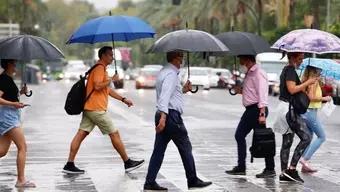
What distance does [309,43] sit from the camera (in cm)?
1109

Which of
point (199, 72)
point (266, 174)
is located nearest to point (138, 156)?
point (266, 174)

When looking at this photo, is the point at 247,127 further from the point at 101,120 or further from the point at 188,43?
the point at 101,120

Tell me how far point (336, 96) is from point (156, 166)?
2463 cm

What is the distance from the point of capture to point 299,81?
11156 millimetres

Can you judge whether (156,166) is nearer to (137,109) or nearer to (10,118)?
(10,118)

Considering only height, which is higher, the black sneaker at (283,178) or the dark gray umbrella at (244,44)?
the dark gray umbrella at (244,44)

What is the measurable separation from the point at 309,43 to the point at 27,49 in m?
3.66

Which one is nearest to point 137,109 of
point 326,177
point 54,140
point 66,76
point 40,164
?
point 54,140

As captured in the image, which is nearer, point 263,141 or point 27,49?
point 27,49

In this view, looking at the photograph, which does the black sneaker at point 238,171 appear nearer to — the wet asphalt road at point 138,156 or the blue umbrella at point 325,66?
the wet asphalt road at point 138,156

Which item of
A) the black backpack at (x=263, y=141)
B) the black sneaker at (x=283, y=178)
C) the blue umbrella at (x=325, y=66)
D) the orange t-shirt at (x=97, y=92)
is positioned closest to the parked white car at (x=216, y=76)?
the blue umbrella at (x=325, y=66)

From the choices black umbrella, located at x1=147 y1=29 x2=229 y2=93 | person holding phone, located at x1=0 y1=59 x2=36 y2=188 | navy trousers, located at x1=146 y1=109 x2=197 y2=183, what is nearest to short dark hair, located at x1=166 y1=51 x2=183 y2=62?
black umbrella, located at x1=147 y1=29 x2=229 y2=93

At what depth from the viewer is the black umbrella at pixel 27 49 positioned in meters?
11.1

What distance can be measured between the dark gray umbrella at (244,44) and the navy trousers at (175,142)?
1880 millimetres
